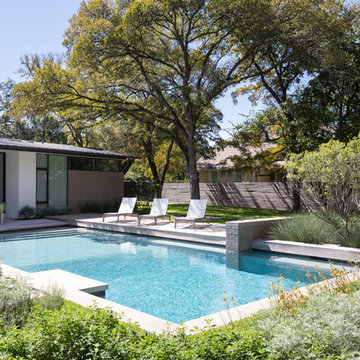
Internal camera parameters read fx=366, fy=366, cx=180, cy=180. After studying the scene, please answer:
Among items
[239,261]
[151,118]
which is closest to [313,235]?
[239,261]

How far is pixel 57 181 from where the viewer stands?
17.0 metres

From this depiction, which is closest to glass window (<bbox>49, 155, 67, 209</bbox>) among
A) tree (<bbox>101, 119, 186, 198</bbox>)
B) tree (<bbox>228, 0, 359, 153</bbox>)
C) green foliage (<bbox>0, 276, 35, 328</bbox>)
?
tree (<bbox>101, 119, 186, 198</bbox>)

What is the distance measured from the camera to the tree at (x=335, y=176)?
7859 millimetres

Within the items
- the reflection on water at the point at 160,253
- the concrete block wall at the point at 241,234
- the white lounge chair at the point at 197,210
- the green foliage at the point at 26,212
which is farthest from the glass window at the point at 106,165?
the concrete block wall at the point at 241,234

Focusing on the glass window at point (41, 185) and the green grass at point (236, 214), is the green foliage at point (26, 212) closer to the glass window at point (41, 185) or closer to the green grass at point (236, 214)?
the glass window at point (41, 185)

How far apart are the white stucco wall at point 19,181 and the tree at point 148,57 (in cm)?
261

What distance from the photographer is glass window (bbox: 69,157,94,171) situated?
57.9ft

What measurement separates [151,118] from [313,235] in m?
12.4

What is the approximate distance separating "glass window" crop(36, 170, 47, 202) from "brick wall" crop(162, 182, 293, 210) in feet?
37.5

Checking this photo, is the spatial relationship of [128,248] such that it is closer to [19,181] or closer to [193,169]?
[193,169]

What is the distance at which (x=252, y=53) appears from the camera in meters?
15.5

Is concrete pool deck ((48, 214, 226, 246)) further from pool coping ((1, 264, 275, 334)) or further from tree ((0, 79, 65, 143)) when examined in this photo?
tree ((0, 79, 65, 143))

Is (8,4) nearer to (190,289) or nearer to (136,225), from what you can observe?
(136,225)

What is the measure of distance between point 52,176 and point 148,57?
690 centimetres
